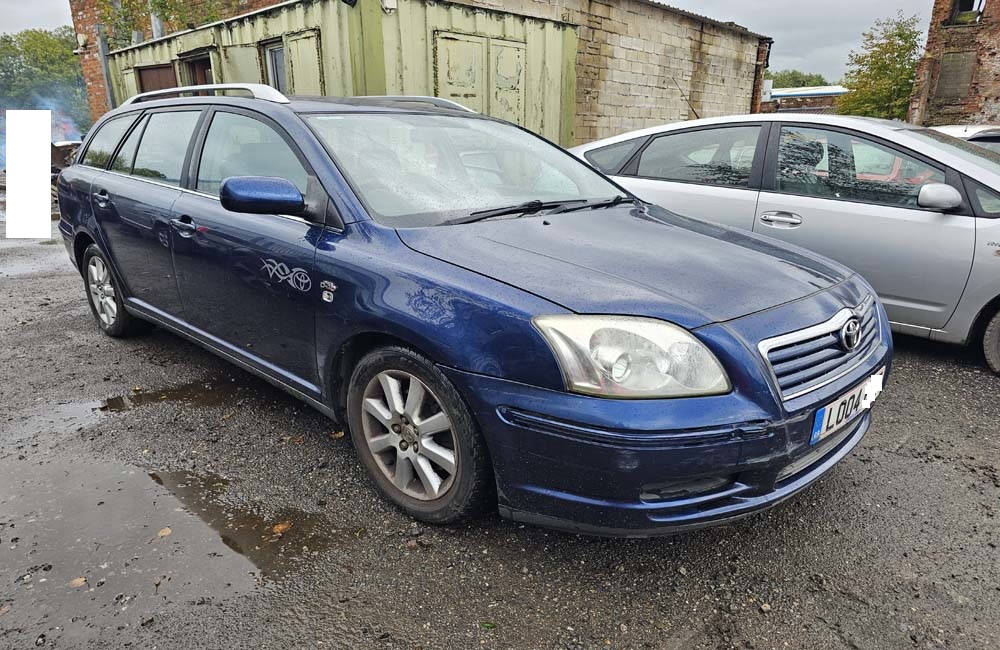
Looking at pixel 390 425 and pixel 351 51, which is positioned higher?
pixel 351 51

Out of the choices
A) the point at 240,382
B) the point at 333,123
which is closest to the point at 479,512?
the point at 333,123

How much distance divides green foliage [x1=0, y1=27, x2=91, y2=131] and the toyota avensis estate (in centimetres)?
6996

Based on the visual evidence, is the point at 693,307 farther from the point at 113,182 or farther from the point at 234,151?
the point at 113,182

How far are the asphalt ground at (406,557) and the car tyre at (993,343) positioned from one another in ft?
2.10

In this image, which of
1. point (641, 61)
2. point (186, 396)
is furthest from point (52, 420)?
point (641, 61)

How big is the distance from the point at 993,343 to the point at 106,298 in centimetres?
553

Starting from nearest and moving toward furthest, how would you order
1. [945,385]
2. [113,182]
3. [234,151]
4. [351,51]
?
[234,151], [945,385], [113,182], [351,51]

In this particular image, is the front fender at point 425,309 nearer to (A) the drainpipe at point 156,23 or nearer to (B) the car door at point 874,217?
(B) the car door at point 874,217

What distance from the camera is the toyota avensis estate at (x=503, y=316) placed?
72.9 inches

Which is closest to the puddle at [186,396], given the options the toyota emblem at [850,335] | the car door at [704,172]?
the toyota emblem at [850,335]

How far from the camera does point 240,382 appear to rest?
368 cm

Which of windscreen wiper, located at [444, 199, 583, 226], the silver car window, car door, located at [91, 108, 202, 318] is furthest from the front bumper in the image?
the silver car window

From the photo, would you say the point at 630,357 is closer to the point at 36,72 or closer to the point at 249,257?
the point at 249,257

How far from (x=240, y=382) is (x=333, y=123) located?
169 cm
